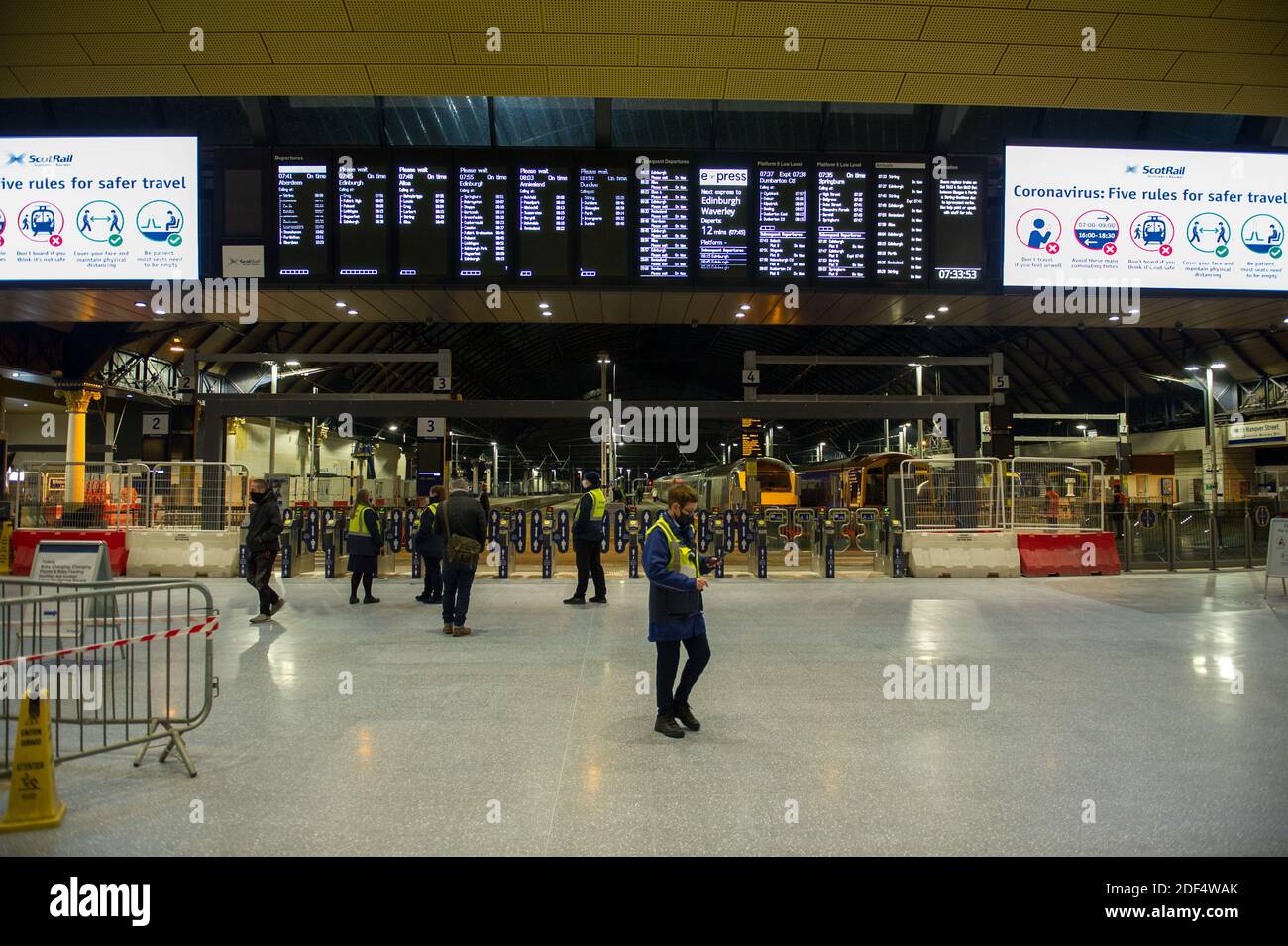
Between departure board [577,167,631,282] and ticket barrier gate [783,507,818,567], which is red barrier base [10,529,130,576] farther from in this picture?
ticket barrier gate [783,507,818,567]

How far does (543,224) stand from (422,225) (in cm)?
179

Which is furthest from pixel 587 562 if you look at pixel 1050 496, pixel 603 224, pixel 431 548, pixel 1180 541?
pixel 1180 541

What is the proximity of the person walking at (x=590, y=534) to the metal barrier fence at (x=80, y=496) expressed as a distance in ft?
30.7

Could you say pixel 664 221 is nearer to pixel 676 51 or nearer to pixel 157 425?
pixel 676 51

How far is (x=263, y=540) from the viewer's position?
30.0ft

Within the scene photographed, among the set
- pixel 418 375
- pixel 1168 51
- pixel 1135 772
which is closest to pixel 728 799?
pixel 1135 772

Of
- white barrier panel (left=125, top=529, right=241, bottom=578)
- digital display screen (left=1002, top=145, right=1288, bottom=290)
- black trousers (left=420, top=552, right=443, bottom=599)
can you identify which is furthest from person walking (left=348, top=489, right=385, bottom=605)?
digital display screen (left=1002, top=145, right=1288, bottom=290)

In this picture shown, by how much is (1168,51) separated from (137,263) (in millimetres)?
12420

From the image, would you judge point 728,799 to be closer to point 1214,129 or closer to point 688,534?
point 688,534

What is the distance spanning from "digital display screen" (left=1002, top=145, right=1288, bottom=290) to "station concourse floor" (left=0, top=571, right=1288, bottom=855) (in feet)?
17.9

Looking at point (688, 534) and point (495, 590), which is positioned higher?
point (688, 534)

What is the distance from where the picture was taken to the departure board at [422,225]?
10945mm

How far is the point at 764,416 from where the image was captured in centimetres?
1336
